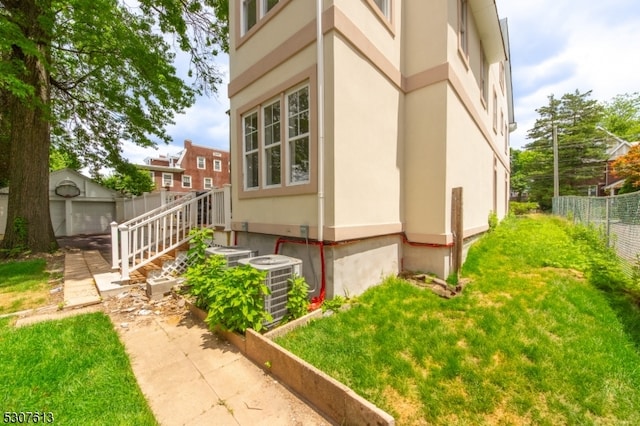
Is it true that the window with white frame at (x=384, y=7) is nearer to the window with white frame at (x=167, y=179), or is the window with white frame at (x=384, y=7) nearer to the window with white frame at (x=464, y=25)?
the window with white frame at (x=464, y=25)

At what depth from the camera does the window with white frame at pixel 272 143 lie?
16.2ft

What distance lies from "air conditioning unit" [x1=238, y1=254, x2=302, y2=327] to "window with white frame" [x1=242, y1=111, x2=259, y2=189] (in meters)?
Result: 2.36

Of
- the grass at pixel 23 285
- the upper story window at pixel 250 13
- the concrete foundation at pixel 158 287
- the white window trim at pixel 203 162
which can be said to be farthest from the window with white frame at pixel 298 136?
the white window trim at pixel 203 162

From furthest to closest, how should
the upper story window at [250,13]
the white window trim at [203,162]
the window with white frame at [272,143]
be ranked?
the white window trim at [203,162] → the upper story window at [250,13] → the window with white frame at [272,143]

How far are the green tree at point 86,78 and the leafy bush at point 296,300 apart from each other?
739cm

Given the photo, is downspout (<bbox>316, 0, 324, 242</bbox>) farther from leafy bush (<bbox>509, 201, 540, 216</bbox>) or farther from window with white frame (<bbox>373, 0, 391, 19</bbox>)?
leafy bush (<bbox>509, 201, 540, 216</bbox>)

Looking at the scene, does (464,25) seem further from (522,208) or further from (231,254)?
(522,208)

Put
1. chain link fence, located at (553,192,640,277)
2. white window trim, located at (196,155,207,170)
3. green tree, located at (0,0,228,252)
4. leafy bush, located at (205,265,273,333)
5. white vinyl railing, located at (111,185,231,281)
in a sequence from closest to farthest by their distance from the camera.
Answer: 1. leafy bush, located at (205,265,273,333)
2. chain link fence, located at (553,192,640,277)
3. white vinyl railing, located at (111,185,231,281)
4. green tree, located at (0,0,228,252)
5. white window trim, located at (196,155,207,170)

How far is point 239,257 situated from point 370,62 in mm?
3917

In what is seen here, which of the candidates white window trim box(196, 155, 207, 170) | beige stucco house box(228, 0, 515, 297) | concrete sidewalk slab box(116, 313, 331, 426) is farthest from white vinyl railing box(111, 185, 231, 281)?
white window trim box(196, 155, 207, 170)

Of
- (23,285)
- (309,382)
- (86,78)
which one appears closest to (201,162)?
(86,78)

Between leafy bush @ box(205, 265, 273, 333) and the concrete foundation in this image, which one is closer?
leafy bush @ box(205, 265, 273, 333)

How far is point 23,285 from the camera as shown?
219 inches

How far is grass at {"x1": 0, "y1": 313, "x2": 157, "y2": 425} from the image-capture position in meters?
2.20
